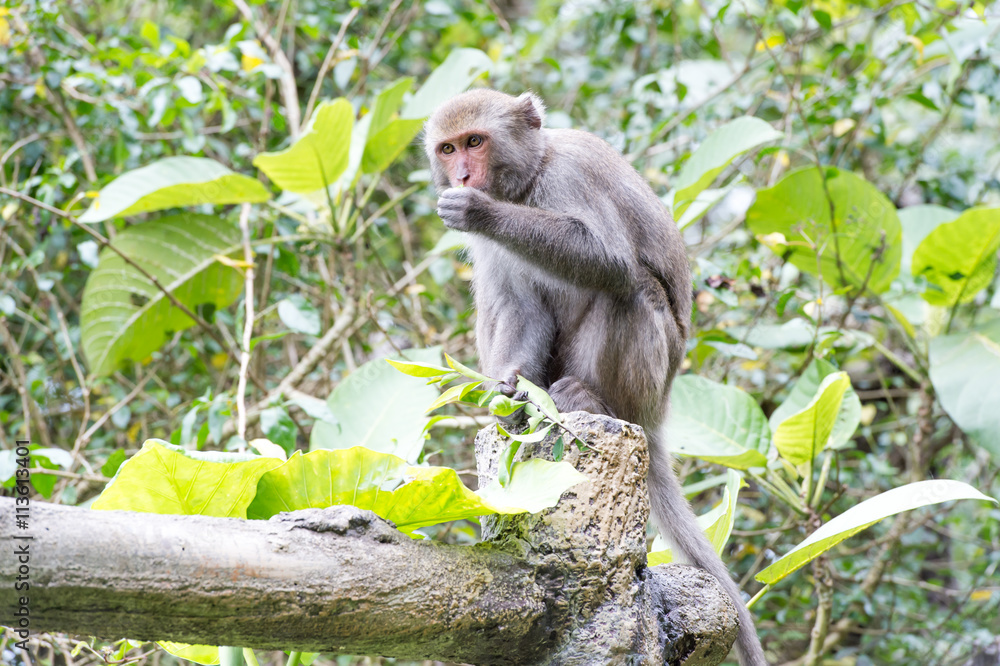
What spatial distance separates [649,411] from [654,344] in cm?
28

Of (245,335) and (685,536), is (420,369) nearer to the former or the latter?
(685,536)

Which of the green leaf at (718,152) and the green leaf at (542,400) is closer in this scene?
the green leaf at (542,400)

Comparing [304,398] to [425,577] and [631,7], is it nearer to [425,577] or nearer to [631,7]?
[425,577]

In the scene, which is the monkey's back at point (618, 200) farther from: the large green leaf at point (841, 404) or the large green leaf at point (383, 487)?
the large green leaf at point (383, 487)

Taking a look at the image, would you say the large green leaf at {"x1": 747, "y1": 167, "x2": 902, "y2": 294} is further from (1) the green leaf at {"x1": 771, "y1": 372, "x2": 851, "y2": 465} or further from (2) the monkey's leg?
(2) the monkey's leg

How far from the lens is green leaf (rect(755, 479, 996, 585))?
2.67m

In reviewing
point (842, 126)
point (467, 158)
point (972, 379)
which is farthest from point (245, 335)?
point (842, 126)

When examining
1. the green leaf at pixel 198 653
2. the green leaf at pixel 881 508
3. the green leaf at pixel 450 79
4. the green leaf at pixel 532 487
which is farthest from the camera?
the green leaf at pixel 450 79

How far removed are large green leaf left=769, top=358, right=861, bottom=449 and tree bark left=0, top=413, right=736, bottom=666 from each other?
1.40 meters

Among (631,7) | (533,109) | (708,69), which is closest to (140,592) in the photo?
(533,109)

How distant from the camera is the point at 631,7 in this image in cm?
646

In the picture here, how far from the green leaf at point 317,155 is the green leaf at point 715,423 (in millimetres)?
1979

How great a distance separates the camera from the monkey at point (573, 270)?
3367mm

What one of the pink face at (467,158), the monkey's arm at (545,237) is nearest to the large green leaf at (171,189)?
the pink face at (467,158)
